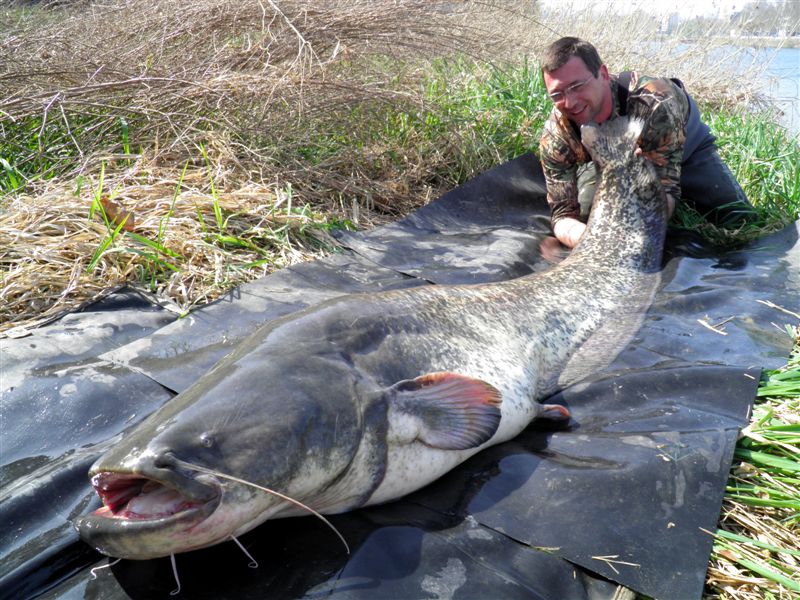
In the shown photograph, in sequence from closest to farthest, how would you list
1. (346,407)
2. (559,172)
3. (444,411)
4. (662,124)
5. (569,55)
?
(346,407) → (444,411) → (569,55) → (662,124) → (559,172)

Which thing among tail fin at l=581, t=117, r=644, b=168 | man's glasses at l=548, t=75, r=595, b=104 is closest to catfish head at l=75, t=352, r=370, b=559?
→ tail fin at l=581, t=117, r=644, b=168

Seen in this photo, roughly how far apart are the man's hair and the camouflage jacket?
1.16ft

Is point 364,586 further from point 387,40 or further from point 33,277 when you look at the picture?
point 387,40

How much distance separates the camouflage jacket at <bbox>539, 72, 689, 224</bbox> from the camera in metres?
4.25

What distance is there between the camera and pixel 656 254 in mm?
3834

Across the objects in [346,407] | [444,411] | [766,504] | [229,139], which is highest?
[229,139]

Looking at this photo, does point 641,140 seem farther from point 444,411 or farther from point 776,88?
point 776,88

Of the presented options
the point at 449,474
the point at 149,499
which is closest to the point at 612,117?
the point at 449,474

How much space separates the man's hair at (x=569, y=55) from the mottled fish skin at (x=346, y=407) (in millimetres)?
1663

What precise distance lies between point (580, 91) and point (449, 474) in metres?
2.76

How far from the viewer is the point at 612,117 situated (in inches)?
170

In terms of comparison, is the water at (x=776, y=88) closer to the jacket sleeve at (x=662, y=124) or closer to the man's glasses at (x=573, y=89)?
the jacket sleeve at (x=662, y=124)

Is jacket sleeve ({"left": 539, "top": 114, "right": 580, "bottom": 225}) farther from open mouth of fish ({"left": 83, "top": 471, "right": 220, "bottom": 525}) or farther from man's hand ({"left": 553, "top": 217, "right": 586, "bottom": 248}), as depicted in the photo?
open mouth of fish ({"left": 83, "top": 471, "right": 220, "bottom": 525})

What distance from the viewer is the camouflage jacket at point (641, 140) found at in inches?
167
